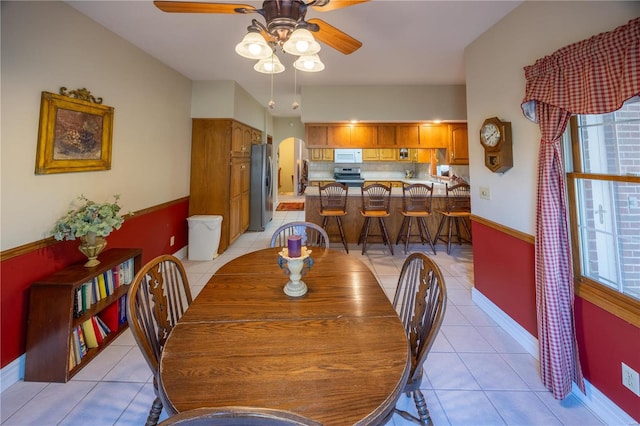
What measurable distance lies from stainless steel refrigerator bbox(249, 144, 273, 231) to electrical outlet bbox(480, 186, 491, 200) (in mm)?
3875

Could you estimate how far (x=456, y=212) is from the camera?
4.17 m

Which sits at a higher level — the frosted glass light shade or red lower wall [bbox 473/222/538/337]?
the frosted glass light shade

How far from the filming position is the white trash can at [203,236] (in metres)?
3.81

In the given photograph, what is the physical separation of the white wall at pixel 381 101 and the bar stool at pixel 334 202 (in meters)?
1.20

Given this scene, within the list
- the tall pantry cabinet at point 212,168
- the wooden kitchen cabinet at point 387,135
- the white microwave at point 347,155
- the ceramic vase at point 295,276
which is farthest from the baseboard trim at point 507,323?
the white microwave at point 347,155

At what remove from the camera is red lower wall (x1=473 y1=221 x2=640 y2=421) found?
1.38m

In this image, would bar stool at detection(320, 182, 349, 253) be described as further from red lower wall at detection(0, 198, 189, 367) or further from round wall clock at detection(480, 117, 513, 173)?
red lower wall at detection(0, 198, 189, 367)

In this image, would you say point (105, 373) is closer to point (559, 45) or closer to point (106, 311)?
point (106, 311)

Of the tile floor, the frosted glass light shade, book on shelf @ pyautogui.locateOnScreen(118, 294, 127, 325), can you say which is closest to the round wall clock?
the tile floor

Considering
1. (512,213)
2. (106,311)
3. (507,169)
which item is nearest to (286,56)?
(507,169)

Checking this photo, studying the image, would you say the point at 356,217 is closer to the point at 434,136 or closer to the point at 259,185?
the point at 259,185

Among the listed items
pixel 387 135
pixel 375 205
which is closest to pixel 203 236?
pixel 375 205

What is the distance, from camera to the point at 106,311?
83.9 inches

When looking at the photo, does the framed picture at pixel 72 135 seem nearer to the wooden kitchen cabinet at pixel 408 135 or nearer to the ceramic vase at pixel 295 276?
the ceramic vase at pixel 295 276
